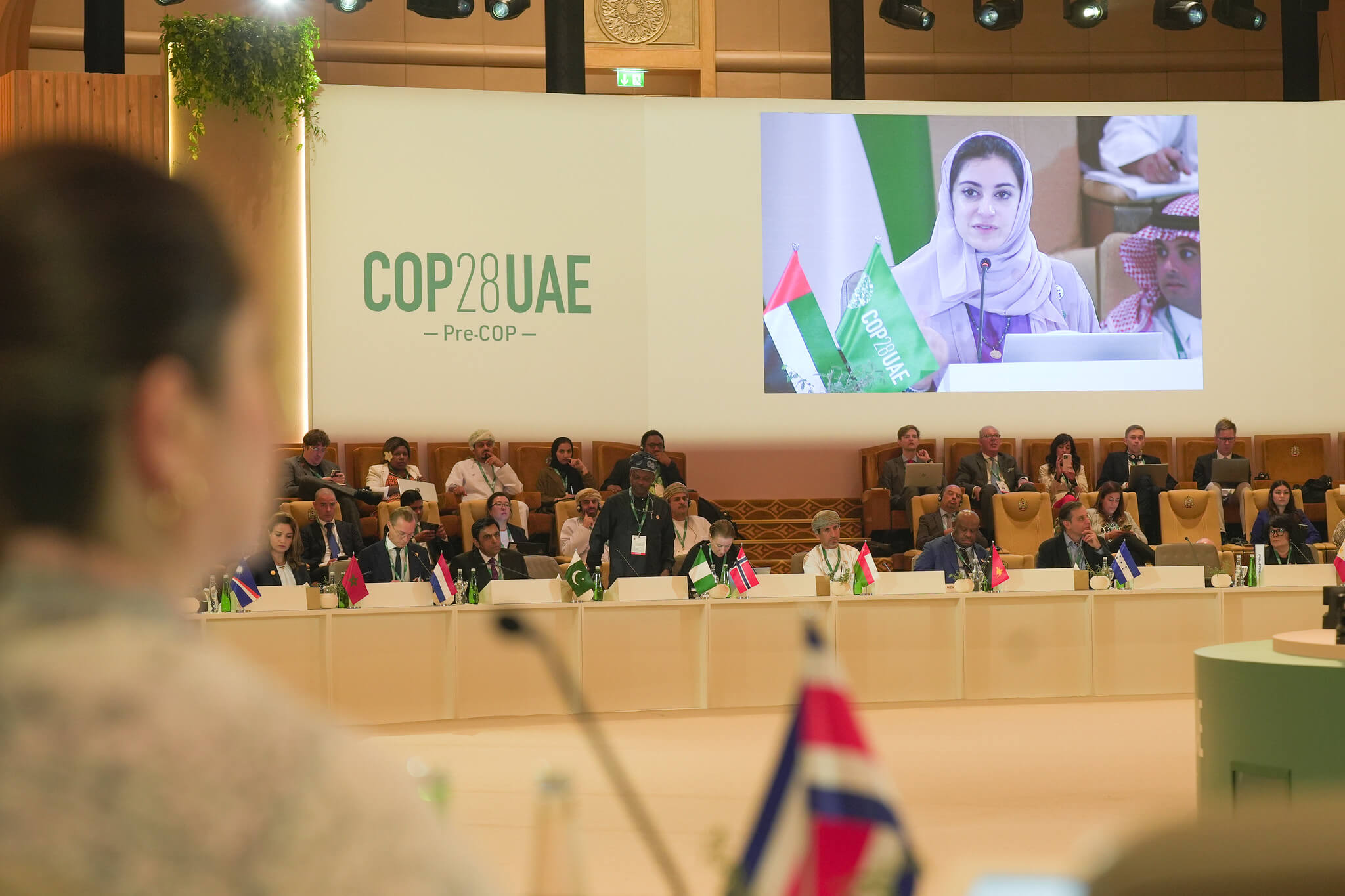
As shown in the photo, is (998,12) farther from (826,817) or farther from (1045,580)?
(826,817)

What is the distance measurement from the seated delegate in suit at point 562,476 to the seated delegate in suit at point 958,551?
2.81 metres

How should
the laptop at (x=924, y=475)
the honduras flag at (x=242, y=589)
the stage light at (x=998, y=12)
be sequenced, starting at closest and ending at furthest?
the honduras flag at (x=242, y=589), the laptop at (x=924, y=475), the stage light at (x=998, y=12)

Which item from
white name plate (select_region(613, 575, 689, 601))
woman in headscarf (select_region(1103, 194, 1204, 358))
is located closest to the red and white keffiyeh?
woman in headscarf (select_region(1103, 194, 1204, 358))

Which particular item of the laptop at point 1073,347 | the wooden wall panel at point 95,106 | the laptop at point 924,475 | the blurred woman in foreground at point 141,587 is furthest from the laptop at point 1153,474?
the blurred woman in foreground at point 141,587

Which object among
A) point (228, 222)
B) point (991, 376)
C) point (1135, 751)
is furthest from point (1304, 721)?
point (991, 376)

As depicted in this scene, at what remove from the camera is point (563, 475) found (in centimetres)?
1030

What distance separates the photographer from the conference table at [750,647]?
23.0 ft

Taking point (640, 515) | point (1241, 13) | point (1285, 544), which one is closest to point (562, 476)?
point (640, 515)

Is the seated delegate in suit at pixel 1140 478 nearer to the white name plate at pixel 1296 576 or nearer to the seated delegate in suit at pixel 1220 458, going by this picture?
the seated delegate in suit at pixel 1220 458

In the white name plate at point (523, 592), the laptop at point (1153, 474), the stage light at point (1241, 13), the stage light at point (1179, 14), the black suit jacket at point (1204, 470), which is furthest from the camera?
the stage light at point (1241, 13)

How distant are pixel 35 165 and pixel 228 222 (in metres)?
0.08

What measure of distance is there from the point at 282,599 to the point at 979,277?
662cm

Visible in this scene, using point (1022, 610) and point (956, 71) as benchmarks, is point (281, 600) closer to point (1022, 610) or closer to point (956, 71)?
point (1022, 610)

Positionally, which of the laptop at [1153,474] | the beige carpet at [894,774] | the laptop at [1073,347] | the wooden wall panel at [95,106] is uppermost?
the wooden wall panel at [95,106]
